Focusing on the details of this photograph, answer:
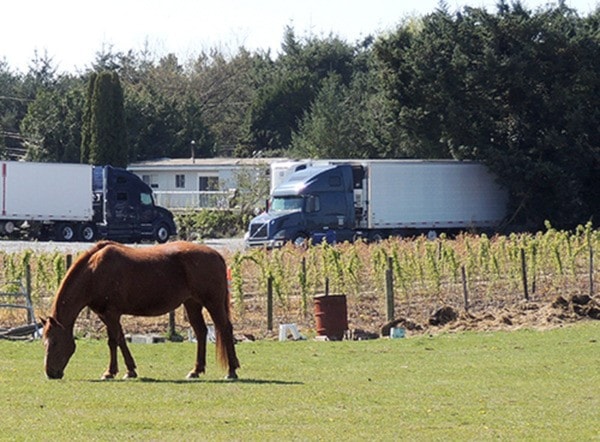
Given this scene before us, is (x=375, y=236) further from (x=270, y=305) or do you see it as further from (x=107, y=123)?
(x=270, y=305)

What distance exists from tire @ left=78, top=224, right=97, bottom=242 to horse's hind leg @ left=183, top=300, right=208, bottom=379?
44.6 meters

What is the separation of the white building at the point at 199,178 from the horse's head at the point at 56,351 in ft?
168

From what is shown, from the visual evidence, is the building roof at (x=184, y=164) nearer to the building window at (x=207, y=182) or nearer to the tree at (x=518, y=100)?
the building window at (x=207, y=182)

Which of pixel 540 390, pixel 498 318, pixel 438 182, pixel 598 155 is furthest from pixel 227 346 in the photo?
pixel 598 155

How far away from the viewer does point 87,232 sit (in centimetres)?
6225

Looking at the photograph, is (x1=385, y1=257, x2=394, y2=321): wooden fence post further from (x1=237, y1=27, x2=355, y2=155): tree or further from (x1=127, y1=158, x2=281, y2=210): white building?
(x1=237, y1=27, x2=355, y2=155): tree

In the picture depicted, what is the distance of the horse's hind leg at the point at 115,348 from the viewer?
679 inches

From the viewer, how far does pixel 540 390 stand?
53.4 ft

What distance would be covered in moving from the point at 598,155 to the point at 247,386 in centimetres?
4882

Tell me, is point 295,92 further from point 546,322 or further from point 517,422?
point 517,422

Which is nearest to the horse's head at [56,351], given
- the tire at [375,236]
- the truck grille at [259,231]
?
the truck grille at [259,231]

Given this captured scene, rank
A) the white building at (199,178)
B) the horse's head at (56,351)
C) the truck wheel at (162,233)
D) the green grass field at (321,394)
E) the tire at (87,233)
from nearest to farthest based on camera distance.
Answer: the green grass field at (321,394) → the horse's head at (56,351) → the truck wheel at (162,233) → the tire at (87,233) → the white building at (199,178)

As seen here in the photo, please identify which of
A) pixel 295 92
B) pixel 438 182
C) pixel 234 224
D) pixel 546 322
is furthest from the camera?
pixel 295 92

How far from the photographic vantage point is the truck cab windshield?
168 feet
